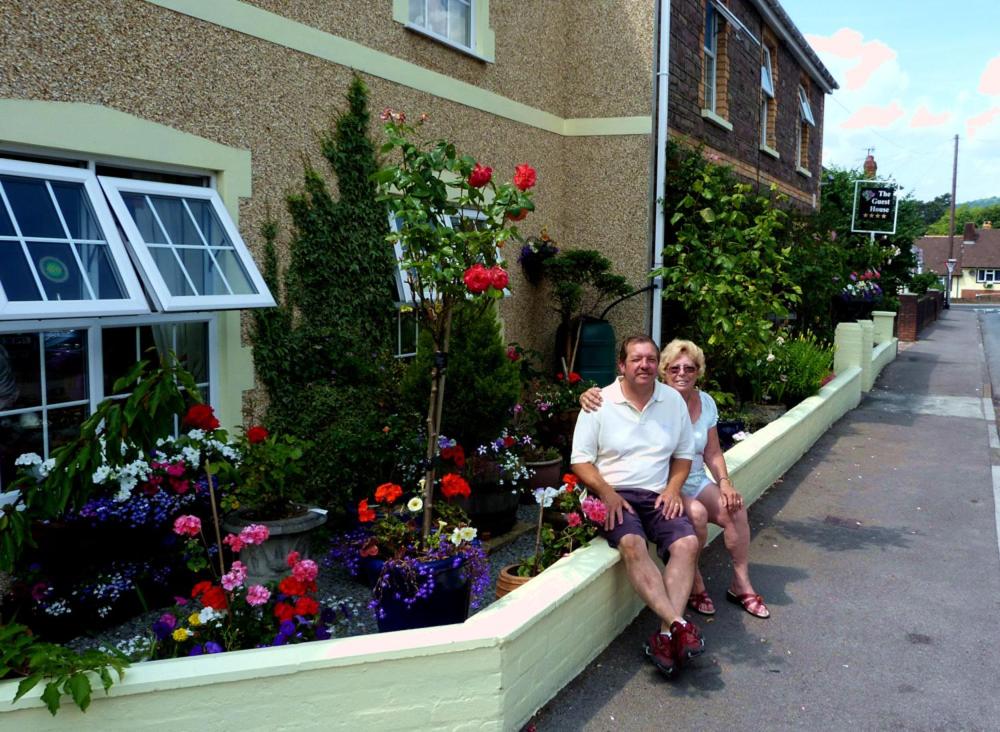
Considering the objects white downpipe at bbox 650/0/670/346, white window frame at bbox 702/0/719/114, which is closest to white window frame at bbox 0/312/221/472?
white downpipe at bbox 650/0/670/346

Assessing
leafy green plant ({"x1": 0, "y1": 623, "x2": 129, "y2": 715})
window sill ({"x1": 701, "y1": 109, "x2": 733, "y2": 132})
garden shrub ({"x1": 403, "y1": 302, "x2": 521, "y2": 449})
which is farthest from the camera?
window sill ({"x1": 701, "y1": 109, "x2": 733, "y2": 132})

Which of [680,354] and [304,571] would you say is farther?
[680,354]

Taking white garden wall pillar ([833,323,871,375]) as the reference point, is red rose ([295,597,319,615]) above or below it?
below

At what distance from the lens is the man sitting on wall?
4.28 m

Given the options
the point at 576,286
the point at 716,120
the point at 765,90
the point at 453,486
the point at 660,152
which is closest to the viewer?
the point at 453,486

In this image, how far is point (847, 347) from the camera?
13.1 m

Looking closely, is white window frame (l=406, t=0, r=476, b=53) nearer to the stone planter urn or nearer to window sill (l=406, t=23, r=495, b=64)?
window sill (l=406, t=23, r=495, b=64)

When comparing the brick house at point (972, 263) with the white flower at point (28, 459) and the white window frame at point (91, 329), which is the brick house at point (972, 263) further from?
the white flower at point (28, 459)

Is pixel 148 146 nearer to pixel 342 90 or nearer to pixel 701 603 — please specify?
pixel 342 90

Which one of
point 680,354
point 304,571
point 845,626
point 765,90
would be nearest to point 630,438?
point 680,354

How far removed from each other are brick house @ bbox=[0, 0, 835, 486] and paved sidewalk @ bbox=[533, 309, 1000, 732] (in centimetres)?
286

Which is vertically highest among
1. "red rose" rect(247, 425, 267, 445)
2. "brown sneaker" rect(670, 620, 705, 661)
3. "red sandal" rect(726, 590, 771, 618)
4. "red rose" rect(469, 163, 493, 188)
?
"red rose" rect(469, 163, 493, 188)

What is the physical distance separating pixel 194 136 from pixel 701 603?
12.7ft

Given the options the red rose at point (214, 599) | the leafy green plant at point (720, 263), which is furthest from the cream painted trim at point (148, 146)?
the leafy green plant at point (720, 263)
